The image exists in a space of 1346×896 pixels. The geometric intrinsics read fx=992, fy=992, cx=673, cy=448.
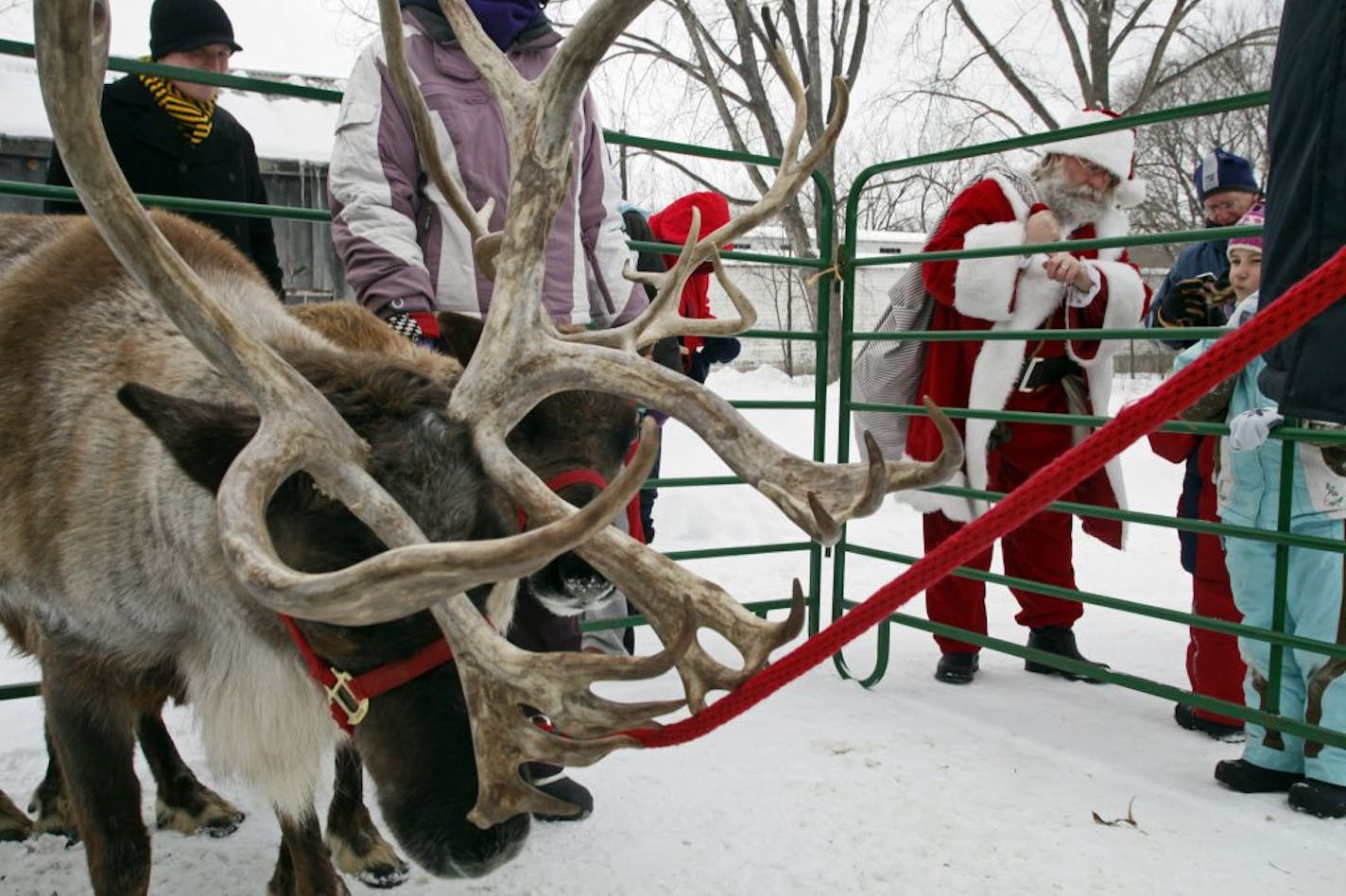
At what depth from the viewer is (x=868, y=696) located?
3.99m

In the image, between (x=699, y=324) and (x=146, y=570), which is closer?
(x=146, y=570)

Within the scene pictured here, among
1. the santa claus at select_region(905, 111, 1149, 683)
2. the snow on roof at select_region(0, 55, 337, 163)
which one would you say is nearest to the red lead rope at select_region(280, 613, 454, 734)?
the santa claus at select_region(905, 111, 1149, 683)

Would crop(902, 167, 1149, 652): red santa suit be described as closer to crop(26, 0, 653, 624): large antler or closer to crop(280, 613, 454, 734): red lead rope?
crop(280, 613, 454, 734): red lead rope

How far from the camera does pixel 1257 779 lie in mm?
3105

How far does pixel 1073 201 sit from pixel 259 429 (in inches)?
138

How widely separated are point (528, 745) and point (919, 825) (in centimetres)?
170

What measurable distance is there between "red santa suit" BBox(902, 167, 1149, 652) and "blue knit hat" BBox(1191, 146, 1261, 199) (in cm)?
67

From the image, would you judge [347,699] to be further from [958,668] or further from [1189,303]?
[1189,303]

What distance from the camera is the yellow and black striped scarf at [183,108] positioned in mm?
3443

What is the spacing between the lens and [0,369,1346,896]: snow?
2.56 meters

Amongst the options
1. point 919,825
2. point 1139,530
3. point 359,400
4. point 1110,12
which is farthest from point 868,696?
point 1110,12

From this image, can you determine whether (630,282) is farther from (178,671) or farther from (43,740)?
(43,740)

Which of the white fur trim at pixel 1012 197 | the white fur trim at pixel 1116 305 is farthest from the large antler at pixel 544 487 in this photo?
the white fur trim at pixel 1012 197

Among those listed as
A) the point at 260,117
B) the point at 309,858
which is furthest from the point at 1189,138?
the point at 309,858
